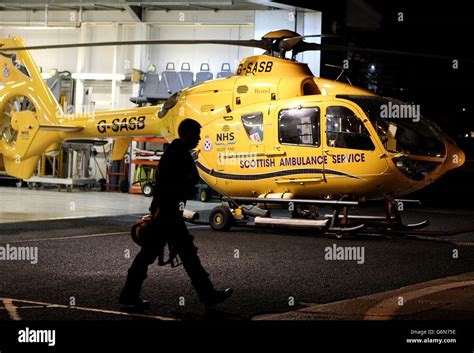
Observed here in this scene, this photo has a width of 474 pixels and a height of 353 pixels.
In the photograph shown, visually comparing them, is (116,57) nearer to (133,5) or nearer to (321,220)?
(133,5)

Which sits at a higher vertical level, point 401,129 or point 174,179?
point 401,129

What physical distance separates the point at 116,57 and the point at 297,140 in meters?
17.3

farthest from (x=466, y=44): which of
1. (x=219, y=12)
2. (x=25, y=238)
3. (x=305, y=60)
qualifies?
(x=25, y=238)

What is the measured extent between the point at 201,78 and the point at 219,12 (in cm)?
309

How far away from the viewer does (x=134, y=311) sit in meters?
6.66

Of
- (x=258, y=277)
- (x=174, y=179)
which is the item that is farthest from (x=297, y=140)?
(x=174, y=179)

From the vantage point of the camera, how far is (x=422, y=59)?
2744 centimetres

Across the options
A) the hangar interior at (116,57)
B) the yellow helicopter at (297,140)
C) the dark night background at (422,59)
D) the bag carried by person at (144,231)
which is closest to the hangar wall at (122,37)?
the hangar interior at (116,57)

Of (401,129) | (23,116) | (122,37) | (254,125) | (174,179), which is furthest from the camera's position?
(122,37)

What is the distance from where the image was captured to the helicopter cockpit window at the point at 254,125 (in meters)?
13.5

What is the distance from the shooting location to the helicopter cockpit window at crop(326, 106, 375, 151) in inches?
492

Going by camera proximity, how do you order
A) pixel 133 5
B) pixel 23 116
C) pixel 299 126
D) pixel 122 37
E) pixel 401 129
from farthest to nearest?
pixel 122 37 → pixel 133 5 → pixel 23 116 → pixel 299 126 → pixel 401 129

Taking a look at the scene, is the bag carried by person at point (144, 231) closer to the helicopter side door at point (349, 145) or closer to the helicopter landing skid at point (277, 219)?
the helicopter landing skid at point (277, 219)

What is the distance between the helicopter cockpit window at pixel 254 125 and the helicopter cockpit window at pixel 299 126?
424mm
